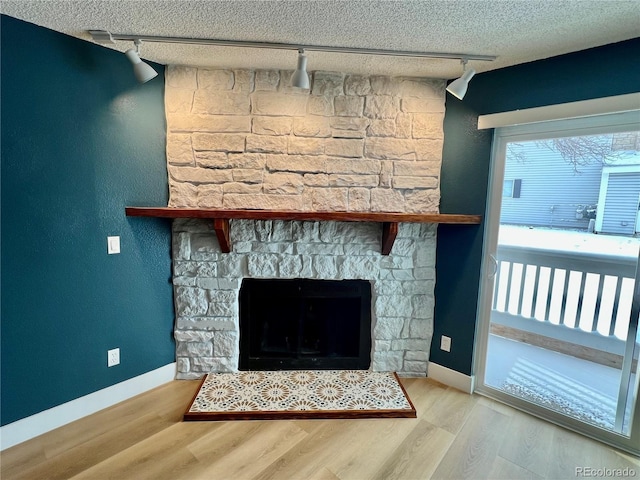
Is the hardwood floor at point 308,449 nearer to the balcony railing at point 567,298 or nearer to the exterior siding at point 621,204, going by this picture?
the balcony railing at point 567,298

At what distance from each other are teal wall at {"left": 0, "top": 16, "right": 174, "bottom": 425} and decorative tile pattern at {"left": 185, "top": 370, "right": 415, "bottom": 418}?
0.58 meters

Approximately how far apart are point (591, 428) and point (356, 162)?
215 cm

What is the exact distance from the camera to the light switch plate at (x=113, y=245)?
1911 millimetres

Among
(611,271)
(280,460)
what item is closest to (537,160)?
(611,271)

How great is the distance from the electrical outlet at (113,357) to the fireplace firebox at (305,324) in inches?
31.4

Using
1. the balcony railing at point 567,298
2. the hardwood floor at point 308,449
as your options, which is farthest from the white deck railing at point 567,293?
the hardwood floor at point 308,449

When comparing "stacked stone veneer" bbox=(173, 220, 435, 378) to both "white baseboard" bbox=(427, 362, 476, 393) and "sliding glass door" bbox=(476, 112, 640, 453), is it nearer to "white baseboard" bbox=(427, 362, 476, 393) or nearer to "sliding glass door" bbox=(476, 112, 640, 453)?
"white baseboard" bbox=(427, 362, 476, 393)

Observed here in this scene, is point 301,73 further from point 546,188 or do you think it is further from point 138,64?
point 546,188

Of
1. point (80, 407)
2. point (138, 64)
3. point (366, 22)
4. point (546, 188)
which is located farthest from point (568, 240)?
point (80, 407)

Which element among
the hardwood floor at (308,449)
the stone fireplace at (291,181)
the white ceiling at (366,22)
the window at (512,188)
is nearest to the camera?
the white ceiling at (366,22)

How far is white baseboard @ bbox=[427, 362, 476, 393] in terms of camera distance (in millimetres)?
2188

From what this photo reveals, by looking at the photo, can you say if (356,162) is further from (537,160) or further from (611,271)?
(611,271)

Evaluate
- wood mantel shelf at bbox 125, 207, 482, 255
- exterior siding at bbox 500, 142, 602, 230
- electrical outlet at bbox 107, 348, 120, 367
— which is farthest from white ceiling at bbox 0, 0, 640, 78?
electrical outlet at bbox 107, 348, 120, 367

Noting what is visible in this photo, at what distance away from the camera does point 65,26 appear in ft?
5.16
